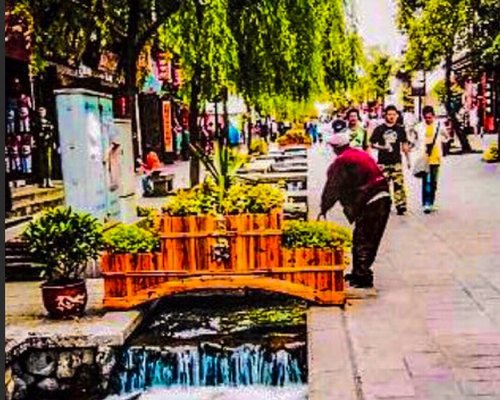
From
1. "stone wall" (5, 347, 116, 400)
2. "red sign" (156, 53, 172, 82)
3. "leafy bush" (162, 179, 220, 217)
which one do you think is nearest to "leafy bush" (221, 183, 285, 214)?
"leafy bush" (162, 179, 220, 217)

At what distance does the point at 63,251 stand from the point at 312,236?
2.22 metres

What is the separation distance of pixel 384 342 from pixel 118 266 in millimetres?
2579

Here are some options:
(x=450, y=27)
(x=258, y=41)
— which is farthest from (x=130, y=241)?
(x=450, y=27)

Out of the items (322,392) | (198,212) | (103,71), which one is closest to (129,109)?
(198,212)

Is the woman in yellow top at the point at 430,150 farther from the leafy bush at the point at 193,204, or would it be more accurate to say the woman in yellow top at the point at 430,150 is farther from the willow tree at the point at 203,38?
the leafy bush at the point at 193,204

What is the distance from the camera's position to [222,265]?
7.90m

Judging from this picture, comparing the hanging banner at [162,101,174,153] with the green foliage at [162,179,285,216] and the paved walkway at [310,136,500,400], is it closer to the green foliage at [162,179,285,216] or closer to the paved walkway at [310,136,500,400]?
the paved walkway at [310,136,500,400]

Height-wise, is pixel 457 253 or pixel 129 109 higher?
pixel 129 109

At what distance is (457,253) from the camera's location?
1089 centimetres

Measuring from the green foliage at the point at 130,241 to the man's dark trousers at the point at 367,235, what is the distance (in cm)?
207

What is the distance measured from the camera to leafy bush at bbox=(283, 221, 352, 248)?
7891 mm

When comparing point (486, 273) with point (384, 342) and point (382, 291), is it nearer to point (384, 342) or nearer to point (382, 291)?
point (382, 291)

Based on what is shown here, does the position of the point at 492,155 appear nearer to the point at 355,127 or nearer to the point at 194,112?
the point at 355,127

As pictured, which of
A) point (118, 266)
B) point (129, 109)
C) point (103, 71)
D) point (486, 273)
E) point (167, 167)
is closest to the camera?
point (118, 266)
